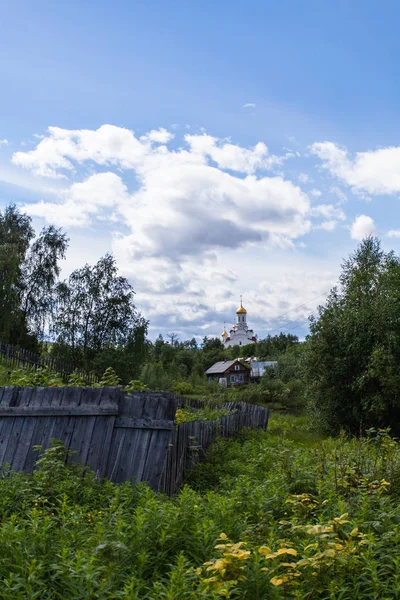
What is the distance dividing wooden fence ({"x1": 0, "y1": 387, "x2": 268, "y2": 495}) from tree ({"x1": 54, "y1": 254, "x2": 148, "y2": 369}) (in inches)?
1085

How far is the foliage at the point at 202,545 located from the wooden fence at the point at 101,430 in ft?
2.92

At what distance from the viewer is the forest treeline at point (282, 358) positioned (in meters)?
20.5

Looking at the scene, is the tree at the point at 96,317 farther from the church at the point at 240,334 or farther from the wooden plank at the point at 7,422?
the church at the point at 240,334

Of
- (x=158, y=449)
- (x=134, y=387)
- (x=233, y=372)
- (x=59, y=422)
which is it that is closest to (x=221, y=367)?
(x=233, y=372)

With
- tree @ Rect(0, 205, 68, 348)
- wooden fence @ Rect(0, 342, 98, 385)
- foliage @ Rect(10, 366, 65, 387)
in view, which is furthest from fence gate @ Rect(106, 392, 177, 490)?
tree @ Rect(0, 205, 68, 348)

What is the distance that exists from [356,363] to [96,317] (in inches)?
780

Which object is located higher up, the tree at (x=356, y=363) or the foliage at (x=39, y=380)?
the tree at (x=356, y=363)

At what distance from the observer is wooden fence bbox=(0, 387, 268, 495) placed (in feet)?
23.5

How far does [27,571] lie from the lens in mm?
3805

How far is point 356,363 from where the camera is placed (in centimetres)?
2097

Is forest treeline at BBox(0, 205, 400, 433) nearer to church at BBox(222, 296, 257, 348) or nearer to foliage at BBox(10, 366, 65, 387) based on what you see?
foliage at BBox(10, 366, 65, 387)

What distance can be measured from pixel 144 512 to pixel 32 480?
6.82 feet

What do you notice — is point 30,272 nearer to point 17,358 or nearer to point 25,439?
point 17,358

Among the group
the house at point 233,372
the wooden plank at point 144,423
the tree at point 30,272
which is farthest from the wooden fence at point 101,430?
the house at point 233,372
